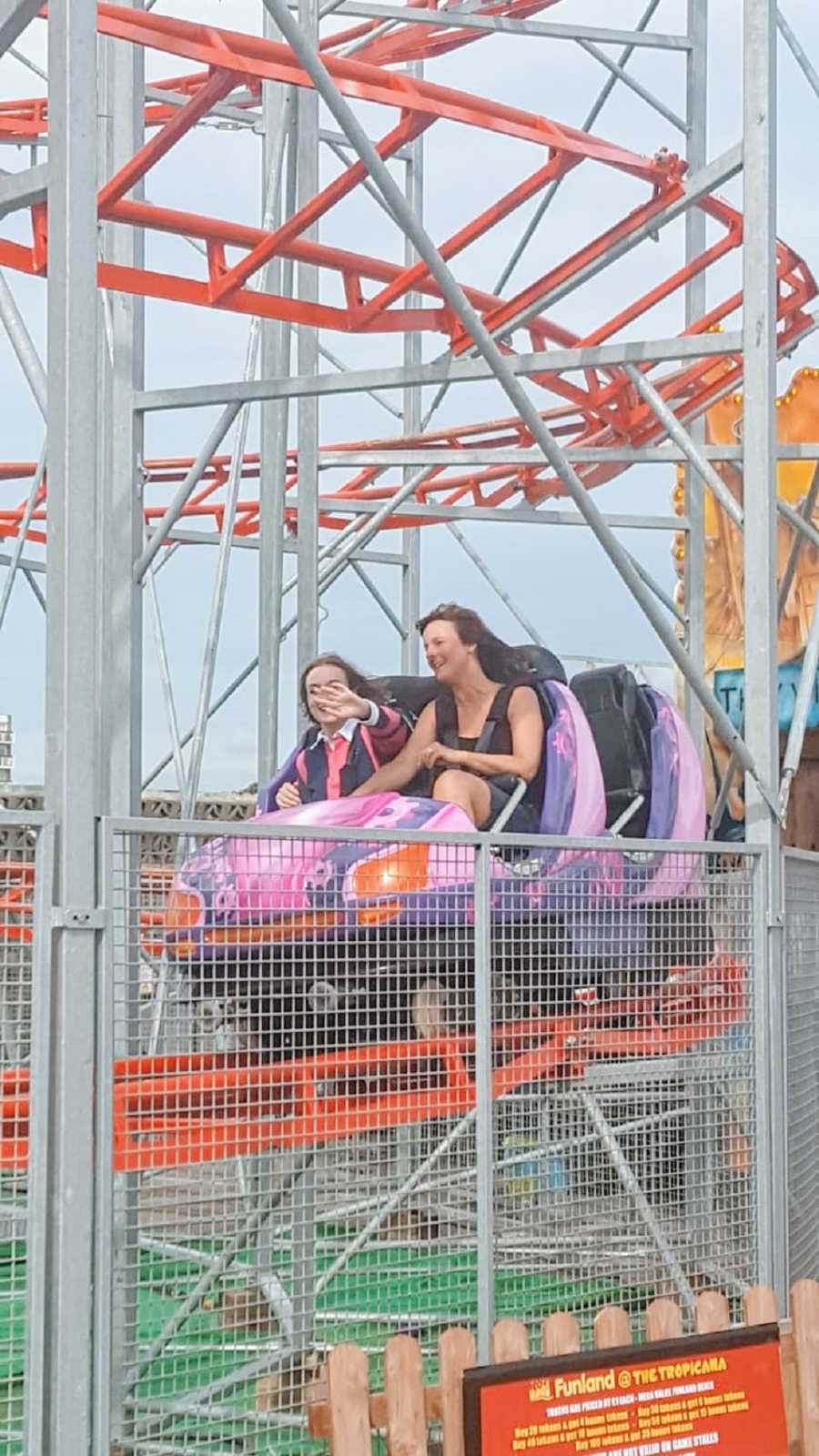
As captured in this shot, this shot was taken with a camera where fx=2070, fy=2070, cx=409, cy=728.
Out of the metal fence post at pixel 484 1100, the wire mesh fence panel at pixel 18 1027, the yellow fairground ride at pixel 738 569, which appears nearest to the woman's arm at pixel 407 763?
the metal fence post at pixel 484 1100

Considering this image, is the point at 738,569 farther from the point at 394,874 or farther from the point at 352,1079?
the point at 352,1079

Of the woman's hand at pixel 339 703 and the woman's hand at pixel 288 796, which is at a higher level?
the woman's hand at pixel 339 703

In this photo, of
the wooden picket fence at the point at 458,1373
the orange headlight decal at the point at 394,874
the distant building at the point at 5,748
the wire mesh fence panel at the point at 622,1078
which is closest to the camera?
the wooden picket fence at the point at 458,1373

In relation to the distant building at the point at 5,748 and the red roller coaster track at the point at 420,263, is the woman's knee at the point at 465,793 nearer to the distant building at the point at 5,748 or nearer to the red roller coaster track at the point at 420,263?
the red roller coaster track at the point at 420,263

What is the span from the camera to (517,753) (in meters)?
6.76

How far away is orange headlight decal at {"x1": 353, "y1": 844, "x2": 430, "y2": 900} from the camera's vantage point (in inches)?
193

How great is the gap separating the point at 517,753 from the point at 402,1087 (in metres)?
1.90

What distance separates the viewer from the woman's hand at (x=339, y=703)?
24.0 feet

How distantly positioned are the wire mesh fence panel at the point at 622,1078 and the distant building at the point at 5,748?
1214 cm

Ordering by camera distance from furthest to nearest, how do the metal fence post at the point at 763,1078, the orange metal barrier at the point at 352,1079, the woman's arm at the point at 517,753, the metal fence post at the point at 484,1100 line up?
1. the woman's arm at the point at 517,753
2. the metal fence post at the point at 763,1078
3. the metal fence post at the point at 484,1100
4. the orange metal barrier at the point at 352,1079

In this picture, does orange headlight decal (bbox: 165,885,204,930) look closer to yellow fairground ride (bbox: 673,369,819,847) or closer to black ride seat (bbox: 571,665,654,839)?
black ride seat (bbox: 571,665,654,839)

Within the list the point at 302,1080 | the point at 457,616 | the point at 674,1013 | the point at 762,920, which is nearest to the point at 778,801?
the point at 762,920

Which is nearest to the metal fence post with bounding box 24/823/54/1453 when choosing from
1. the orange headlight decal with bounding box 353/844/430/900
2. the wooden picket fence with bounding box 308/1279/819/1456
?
Answer: the wooden picket fence with bounding box 308/1279/819/1456

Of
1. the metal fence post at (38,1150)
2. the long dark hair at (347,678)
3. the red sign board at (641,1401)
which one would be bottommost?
the red sign board at (641,1401)
